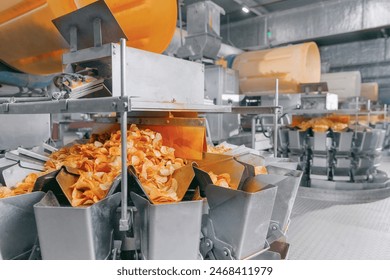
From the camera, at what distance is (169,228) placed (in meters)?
0.94

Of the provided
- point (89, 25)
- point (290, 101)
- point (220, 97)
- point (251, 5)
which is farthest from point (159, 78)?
point (251, 5)

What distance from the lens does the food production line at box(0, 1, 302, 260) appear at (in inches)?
36.9

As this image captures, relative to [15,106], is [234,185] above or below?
below

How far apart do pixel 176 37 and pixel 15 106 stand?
2.55 metres

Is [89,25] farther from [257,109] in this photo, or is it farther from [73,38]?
[257,109]

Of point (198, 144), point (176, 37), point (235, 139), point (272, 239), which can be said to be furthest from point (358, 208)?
point (176, 37)

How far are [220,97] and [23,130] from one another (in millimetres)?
1919

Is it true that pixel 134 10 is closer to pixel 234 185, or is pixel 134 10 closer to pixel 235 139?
pixel 234 185

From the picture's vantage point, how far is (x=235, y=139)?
342 centimetres

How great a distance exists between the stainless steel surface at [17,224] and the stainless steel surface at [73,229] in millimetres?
83

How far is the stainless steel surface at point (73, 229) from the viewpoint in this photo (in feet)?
2.97

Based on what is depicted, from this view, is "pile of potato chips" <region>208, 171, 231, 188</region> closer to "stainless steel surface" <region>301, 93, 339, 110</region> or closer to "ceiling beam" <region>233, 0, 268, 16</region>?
"stainless steel surface" <region>301, 93, 339, 110</region>

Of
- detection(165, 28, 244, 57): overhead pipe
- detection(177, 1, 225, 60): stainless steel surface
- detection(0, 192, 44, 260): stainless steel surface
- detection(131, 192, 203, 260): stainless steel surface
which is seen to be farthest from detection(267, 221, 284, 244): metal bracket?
detection(165, 28, 244, 57): overhead pipe

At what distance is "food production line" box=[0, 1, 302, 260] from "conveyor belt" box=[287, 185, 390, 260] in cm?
80
